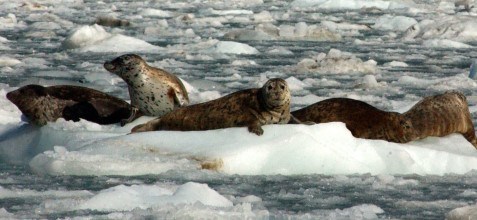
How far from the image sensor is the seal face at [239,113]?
6.27 m

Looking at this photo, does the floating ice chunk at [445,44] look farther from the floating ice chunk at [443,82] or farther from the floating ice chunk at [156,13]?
the floating ice chunk at [156,13]

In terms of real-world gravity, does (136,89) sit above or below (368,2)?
above

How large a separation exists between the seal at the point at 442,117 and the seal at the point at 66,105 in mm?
1897

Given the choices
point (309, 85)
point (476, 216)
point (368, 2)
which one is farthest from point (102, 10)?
point (476, 216)

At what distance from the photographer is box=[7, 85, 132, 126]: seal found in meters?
7.18

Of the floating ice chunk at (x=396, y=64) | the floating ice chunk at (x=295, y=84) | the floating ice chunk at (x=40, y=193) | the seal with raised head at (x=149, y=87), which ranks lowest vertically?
the floating ice chunk at (x=396, y=64)

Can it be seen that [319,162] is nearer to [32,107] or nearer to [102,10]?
[32,107]

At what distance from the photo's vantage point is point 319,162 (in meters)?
5.88

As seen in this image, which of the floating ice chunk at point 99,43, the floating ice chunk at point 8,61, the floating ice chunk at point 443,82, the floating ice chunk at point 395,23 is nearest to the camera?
the floating ice chunk at point 443,82

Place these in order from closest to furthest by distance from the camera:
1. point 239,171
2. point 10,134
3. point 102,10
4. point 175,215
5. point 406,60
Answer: point 175,215
point 239,171
point 10,134
point 406,60
point 102,10

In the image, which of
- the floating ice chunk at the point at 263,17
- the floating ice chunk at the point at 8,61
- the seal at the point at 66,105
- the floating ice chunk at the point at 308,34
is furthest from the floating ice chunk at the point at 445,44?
the seal at the point at 66,105

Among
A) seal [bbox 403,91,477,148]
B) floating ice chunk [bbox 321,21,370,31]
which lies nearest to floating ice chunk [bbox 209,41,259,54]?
floating ice chunk [bbox 321,21,370,31]

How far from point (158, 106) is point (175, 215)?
3.01m

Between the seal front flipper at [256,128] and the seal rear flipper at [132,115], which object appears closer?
the seal front flipper at [256,128]
